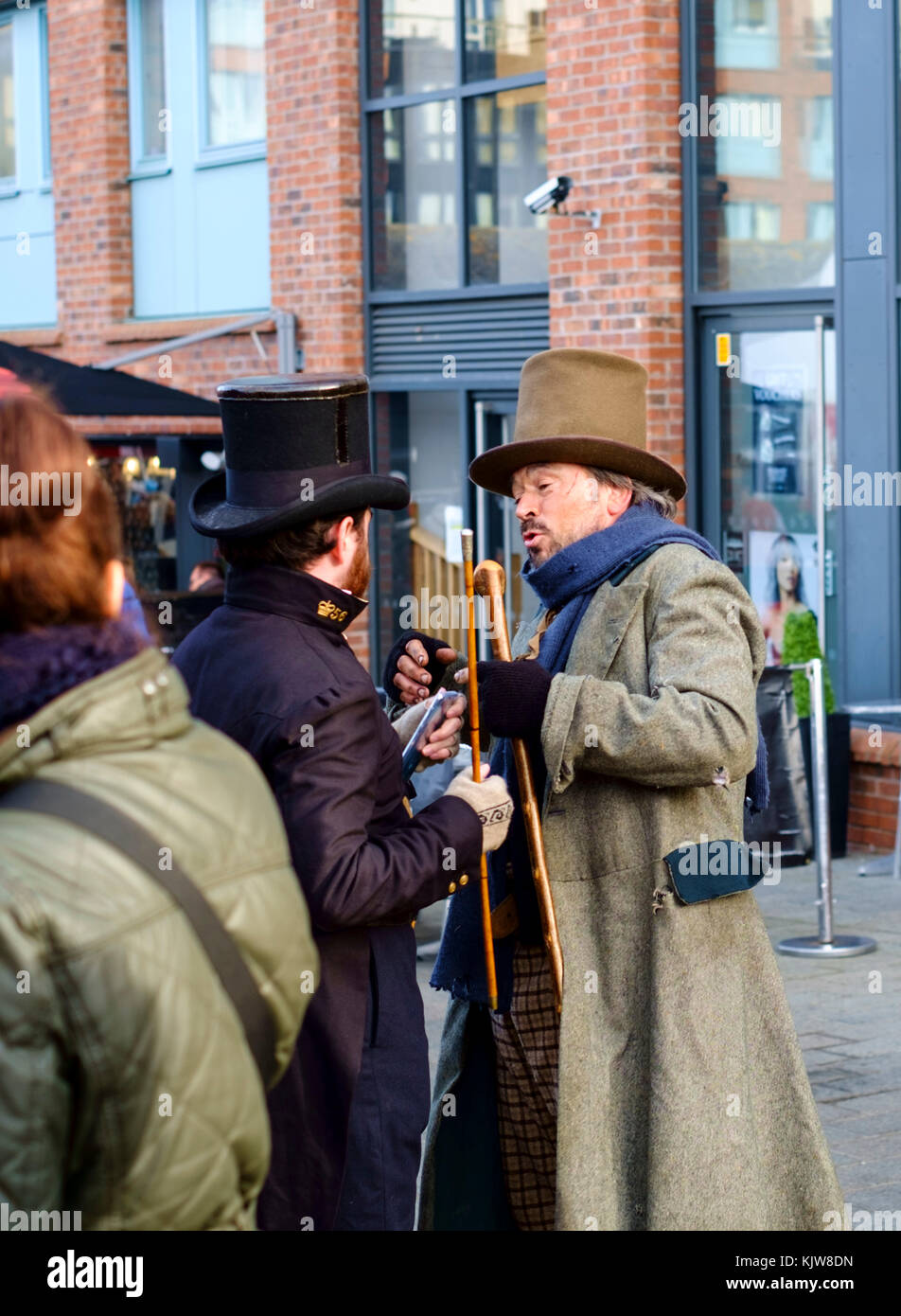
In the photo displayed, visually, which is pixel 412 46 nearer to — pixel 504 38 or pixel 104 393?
pixel 504 38

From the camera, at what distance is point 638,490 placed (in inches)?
146

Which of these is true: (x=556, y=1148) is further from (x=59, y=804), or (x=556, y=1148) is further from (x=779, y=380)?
(x=779, y=380)

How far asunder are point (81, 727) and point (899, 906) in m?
6.66

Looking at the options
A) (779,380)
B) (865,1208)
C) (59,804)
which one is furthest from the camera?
(779,380)

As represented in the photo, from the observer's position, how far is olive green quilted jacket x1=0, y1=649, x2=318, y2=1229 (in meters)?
1.73

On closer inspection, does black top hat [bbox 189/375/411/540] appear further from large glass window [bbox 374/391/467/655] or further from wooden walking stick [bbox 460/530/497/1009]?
large glass window [bbox 374/391/467/655]

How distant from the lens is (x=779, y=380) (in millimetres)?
9578

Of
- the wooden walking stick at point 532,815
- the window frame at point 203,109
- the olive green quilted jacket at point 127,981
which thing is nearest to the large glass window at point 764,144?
the window frame at point 203,109

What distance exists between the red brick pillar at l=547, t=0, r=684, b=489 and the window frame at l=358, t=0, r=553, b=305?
0.63 m

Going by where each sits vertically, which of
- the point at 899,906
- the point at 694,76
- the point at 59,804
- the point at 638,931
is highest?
the point at 694,76

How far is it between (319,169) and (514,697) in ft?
31.2

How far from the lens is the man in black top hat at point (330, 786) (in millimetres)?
2922

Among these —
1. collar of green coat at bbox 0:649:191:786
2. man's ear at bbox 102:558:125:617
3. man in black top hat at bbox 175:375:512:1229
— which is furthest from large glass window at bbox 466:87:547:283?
collar of green coat at bbox 0:649:191:786
